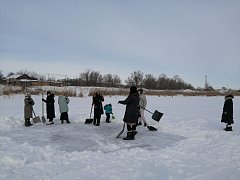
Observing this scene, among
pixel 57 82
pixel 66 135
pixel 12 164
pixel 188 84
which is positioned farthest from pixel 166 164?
pixel 188 84

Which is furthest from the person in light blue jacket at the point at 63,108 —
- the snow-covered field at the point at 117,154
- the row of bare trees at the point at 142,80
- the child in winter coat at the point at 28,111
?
the row of bare trees at the point at 142,80

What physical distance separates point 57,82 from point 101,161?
46.6 metres

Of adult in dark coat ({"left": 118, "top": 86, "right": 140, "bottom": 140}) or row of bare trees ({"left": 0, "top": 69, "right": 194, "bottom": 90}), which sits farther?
row of bare trees ({"left": 0, "top": 69, "right": 194, "bottom": 90})

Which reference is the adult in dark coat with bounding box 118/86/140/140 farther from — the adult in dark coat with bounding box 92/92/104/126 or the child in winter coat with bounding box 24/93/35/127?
the child in winter coat with bounding box 24/93/35/127

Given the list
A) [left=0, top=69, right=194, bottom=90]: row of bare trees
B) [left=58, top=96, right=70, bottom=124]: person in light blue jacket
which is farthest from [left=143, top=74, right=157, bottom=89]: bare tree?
[left=58, top=96, right=70, bottom=124]: person in light blue jacket

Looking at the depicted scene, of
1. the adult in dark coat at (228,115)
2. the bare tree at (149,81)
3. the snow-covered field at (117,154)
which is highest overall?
the bare tree at (149,81)

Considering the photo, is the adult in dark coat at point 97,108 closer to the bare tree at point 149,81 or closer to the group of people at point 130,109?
the group of people at point 130,109

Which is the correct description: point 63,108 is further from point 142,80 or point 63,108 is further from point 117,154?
point 142,80

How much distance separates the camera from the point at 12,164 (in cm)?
640

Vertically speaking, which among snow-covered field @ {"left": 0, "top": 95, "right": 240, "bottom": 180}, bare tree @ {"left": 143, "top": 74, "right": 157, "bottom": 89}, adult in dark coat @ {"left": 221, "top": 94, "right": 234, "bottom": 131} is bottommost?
snow-covered field @ {"left": 0, "top": 95, "right": 240, "bottom": 180}

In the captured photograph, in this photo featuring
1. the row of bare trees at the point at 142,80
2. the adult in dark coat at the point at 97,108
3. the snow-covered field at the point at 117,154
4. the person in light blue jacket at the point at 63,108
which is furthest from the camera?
the row of bare trees at the point at 142,80

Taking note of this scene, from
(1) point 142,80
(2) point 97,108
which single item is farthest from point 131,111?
(1) point 142,80

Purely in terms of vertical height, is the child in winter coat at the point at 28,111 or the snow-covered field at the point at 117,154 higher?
the child in winter coat at the point at 28,111

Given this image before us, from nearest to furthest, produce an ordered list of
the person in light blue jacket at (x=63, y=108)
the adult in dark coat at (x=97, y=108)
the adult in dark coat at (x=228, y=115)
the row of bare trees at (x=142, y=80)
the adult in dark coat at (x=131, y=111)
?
the adult in dark coat at (x=131, y=111)
the adult in dark coat at (x=228, y=115)
the adult in dark coat at (x=97, y=108)
the person in light blue jacket at (x=63, y=108)
the row of bare trees at (x=142, y=80)
